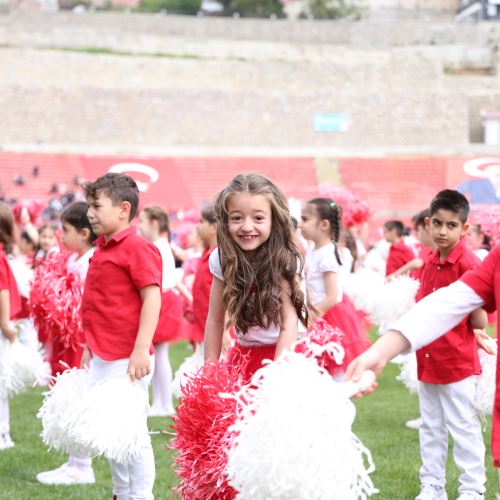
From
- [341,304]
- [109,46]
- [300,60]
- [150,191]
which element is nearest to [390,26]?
[300,60]

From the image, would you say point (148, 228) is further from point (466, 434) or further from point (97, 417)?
point (97, 417)

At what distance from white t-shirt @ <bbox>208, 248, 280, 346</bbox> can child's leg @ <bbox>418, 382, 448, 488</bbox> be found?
5.55 ft

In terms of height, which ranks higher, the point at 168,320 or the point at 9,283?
the point at 9,283

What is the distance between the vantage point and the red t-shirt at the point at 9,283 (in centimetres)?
585

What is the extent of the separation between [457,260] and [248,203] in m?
1.78

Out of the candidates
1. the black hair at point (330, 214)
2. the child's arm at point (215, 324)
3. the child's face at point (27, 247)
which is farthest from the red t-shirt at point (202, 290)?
the child's face at point (27, 247)

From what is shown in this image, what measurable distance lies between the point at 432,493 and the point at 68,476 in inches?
80.9

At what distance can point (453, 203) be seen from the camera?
4766 mm

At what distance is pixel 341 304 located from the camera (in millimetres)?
6328

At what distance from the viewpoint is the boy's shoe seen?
493 centimetres

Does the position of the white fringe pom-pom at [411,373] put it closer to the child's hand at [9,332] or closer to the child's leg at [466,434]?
the child's leg at [466,434]

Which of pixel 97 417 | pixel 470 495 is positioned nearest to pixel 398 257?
pixel 470 495

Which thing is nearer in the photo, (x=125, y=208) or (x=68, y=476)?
(x=125, y=208)

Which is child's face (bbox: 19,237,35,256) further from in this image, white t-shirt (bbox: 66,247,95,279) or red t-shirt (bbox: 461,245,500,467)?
red t-shirt (bbox: 461,245,500,467)
